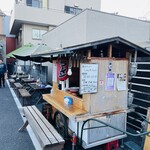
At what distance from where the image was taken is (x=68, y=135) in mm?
3984

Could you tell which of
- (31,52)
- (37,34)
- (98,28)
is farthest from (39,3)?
(31,52)

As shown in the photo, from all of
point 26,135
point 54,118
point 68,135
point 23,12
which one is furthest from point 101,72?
point 23,12

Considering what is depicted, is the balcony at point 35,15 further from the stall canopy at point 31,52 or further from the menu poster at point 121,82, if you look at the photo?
the menu poster at point 121,82

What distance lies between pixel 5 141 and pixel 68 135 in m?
1.60

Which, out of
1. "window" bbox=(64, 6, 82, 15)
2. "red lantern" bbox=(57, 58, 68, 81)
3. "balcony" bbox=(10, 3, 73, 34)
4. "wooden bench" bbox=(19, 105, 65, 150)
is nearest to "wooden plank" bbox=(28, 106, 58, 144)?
"wooden bench" bbox=(19, 105, 65, 150)

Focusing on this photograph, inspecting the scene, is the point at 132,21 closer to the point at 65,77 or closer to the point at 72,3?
the point at 65,77

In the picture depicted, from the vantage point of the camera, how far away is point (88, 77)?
313 centimetres

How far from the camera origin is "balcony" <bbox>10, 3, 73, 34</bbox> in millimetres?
14891

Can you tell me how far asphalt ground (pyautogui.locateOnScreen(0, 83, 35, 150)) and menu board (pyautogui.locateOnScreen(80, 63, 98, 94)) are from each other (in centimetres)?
198

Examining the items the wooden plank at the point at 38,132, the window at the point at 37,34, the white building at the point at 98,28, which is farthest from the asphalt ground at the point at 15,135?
the window at the point at 37,34

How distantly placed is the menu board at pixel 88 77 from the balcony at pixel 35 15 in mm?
13802

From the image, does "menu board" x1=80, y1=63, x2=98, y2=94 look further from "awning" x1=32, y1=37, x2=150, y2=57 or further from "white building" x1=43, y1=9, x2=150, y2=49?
"white building" x1=43, y1=9, x2=150, y2=49

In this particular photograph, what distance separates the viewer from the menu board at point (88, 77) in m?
3.10

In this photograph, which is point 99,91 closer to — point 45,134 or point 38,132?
point 45,134
